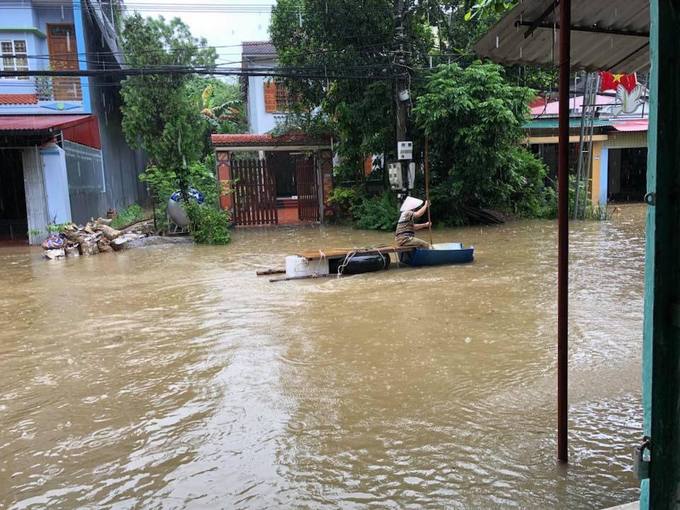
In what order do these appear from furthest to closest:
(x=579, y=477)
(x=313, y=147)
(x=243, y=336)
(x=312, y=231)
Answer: (x=313, y=147) → (x=312, y=231) → (x=243, y=336) → (x=579, y=477)

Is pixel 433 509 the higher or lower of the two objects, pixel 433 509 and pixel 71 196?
the lower

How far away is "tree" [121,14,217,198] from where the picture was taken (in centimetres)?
1723

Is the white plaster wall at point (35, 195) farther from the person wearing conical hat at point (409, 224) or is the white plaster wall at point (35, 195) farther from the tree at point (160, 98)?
the person wearing conical hat at point (409, 224)

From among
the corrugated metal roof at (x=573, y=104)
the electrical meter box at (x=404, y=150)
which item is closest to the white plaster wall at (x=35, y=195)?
the electrical meter box at (x=404, y=150)

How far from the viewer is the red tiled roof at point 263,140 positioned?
1714 cm

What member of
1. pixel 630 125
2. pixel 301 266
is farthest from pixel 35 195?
pixel 630 125

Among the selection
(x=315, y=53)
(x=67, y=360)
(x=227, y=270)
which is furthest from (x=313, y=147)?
(x=67, y=360)

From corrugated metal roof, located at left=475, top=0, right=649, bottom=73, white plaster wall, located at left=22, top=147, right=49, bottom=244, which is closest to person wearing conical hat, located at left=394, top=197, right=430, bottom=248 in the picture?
corrugated metal roof, located at left=475, top=0, right=649, bottom=73

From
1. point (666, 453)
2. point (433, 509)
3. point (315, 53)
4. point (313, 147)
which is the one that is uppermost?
point (315, 53)

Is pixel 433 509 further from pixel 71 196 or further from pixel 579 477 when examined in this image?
pixel 71 196

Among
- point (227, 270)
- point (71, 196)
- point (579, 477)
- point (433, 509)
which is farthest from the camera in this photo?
point (71, 196)

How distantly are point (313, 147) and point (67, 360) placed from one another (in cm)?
1326

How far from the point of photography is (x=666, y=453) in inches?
66.4

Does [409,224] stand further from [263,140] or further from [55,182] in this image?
[55,182]
